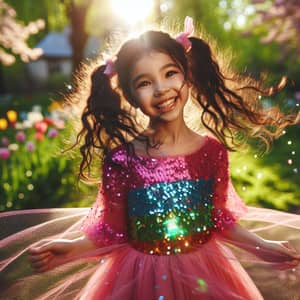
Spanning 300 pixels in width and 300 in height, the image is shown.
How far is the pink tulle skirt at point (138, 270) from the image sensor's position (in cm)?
175

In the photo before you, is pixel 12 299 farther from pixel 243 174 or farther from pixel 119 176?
pixel 243 174

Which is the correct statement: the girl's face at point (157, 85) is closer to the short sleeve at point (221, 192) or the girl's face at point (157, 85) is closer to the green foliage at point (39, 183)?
the short sleeve at point (221, 192)

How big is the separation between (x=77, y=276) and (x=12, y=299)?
13.6 inches

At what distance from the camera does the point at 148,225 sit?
72.7 inches

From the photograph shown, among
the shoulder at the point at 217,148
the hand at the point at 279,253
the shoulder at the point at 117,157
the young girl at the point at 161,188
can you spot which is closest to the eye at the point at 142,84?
the young girl at the point at 161,188

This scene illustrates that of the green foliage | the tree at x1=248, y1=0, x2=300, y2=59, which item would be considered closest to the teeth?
the green foliage

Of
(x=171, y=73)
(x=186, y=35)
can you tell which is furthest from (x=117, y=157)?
(x=186, y=35)

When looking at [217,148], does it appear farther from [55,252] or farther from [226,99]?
[55,252]

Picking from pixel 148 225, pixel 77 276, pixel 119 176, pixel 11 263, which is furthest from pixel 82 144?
pixel 11 263

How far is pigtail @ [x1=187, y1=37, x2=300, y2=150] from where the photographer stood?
2002 mm

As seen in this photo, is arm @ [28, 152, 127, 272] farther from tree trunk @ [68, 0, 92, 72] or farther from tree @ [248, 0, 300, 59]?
tree trunk @ [68, 0, 92, 72]

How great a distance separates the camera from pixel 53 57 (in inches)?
1259

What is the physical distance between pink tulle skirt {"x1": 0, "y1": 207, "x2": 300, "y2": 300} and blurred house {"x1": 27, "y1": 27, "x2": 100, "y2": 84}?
1158 inches

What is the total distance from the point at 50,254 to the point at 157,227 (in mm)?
415
